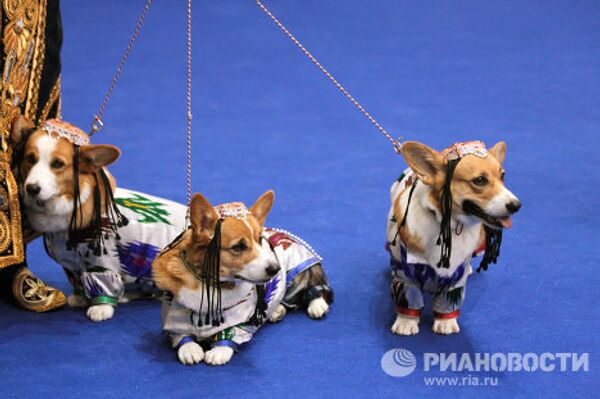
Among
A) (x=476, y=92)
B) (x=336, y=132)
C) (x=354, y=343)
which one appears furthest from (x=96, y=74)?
(x=354, y=343)

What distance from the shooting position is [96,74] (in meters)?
6.08

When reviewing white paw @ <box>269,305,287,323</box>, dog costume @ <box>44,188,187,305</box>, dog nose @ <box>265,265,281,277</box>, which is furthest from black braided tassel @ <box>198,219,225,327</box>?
dog costume @ <box>44,188,187,305</box>

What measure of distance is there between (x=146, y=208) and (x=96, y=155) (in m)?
0.37

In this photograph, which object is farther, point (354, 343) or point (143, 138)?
point (143, 138)

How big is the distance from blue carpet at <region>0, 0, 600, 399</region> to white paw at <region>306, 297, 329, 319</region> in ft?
0.12

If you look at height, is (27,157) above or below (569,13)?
below

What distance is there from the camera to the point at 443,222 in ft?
10.4

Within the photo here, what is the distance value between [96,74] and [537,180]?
283cm

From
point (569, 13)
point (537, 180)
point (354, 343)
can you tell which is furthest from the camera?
point (569, 13)

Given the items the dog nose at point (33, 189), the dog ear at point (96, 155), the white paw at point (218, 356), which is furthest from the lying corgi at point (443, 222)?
the dog nose at point (33, 189)

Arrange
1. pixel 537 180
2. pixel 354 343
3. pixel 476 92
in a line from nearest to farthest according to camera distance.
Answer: pixel 354 343 → pixel 537 180 → pixel 476 92

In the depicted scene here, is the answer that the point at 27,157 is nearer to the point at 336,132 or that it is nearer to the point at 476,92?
the point at 336,132

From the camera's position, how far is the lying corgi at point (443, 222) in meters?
3.10

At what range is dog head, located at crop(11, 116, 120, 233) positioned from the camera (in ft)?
10.6
